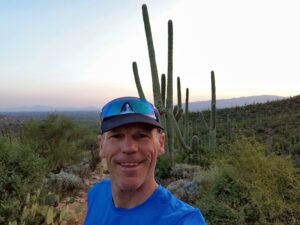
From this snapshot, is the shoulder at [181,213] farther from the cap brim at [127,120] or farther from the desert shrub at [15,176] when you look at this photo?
the desert shrub at [15,176]

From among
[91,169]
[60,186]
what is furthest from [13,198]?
[91,169]

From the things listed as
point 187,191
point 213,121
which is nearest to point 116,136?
point 187,191

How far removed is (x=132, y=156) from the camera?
1.88 m

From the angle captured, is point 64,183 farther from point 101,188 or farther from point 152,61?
point 101,188

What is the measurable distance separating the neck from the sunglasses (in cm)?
34

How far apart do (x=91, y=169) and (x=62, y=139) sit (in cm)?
220

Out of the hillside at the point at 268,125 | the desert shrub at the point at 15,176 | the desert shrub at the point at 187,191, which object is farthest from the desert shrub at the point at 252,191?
the hillside at the point at 268,125

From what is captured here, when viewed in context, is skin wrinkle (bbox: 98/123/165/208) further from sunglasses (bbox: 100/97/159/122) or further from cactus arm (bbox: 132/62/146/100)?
cactus arm (bbox: 132/62/146/100)

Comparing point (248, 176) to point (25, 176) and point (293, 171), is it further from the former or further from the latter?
point (25, 176)

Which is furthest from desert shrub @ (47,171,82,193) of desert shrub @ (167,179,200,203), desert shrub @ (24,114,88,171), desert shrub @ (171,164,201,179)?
desert shrub @ (24,114,88,171)

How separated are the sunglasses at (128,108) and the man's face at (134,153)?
7cm

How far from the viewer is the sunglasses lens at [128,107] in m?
1.87

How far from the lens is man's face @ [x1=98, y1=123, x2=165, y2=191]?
1.87m

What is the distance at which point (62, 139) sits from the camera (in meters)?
14.8
